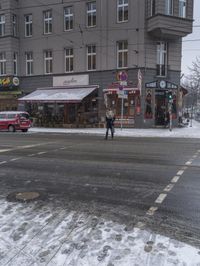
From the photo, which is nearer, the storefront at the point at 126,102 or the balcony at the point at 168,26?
the balcony at the point at 168,26

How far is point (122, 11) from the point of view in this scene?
28.6 metres

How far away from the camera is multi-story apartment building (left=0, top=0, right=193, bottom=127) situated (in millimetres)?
27656

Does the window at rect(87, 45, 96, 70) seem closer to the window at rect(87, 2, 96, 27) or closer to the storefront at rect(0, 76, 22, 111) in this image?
the window at rect(87, 2, 96, 27)

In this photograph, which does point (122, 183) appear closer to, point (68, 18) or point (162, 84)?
point (162, 84)

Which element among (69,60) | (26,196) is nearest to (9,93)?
(69,60)

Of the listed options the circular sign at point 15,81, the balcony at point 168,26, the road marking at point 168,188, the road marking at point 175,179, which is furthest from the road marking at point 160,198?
the circular sign at point 15,81

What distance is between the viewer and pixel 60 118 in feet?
105

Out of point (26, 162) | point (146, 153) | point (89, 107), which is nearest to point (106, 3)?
point (89, 107)

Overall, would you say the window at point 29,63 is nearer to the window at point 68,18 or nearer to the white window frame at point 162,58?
the window at point 68,18

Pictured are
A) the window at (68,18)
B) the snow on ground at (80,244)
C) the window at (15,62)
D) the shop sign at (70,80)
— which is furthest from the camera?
the window at (15,62)

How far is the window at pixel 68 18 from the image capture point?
102ft

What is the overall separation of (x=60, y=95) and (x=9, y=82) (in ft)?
21.7

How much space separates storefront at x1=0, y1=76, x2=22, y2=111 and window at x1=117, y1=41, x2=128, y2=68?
1088 centimetres

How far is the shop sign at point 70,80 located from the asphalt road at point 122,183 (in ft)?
58.2
